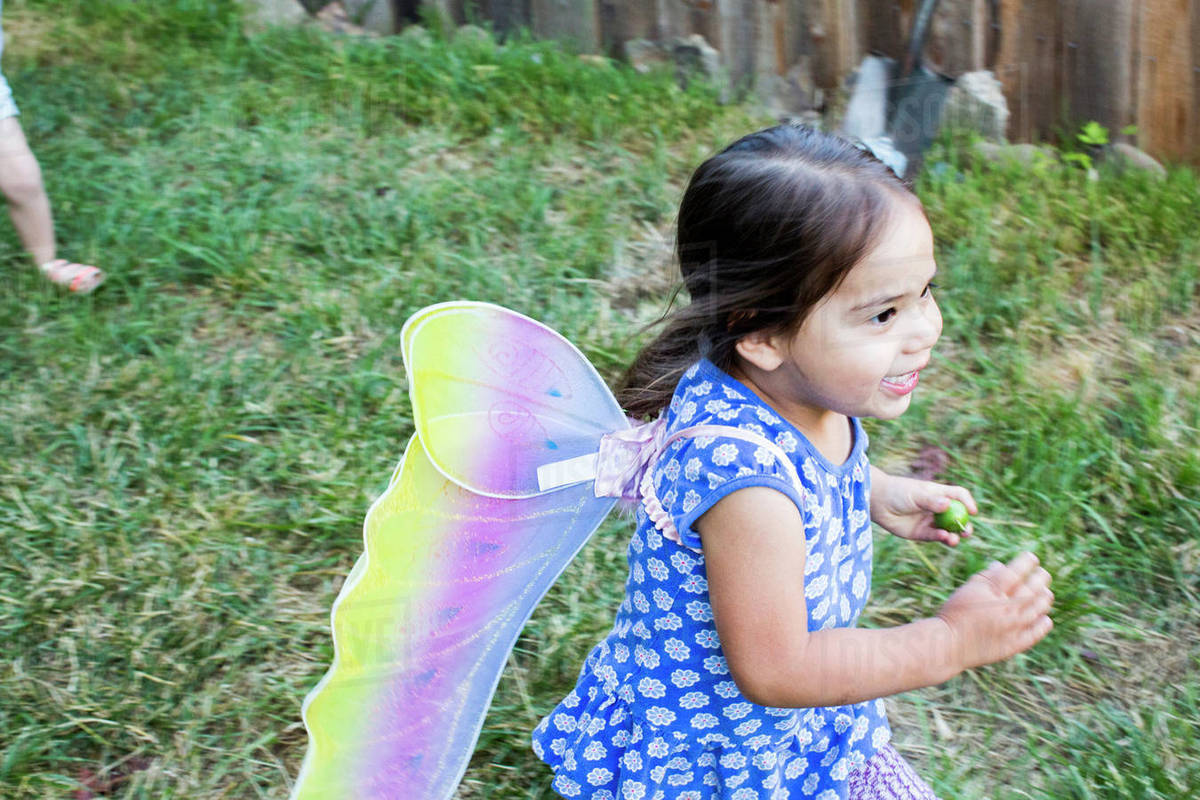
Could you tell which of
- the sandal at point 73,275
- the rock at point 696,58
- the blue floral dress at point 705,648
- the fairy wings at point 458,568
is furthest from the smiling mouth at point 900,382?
the rock at point 696,58

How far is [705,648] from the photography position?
5.09ft

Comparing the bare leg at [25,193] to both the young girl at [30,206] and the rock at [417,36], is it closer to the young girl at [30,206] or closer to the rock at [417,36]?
the young girl at [30,206]

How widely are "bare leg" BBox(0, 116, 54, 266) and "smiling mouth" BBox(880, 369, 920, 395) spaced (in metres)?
2.47

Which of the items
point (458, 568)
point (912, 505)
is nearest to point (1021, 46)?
point (912, 505)

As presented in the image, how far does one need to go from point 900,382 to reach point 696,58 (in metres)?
2.64

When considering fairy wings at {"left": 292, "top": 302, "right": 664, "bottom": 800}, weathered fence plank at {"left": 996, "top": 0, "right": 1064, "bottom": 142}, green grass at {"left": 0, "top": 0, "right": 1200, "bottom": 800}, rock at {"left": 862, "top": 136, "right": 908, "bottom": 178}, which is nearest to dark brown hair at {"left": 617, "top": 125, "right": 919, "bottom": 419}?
fairy wings at {"left": 292, "top": 302, "right": 664, "bottom": 800}

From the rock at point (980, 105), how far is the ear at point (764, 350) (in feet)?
7.40

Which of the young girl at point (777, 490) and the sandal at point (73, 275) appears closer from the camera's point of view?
the young girl at point (777, 490)

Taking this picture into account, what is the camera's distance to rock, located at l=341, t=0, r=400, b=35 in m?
4.30

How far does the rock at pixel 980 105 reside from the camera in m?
3.43

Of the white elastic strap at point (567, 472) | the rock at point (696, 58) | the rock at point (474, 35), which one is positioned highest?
the rock at point (474, 35)

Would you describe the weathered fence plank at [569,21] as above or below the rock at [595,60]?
above

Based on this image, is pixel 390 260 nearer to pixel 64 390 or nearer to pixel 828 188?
pixel 64 390

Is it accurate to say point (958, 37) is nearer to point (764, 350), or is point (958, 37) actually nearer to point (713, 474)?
point (764, 350)
